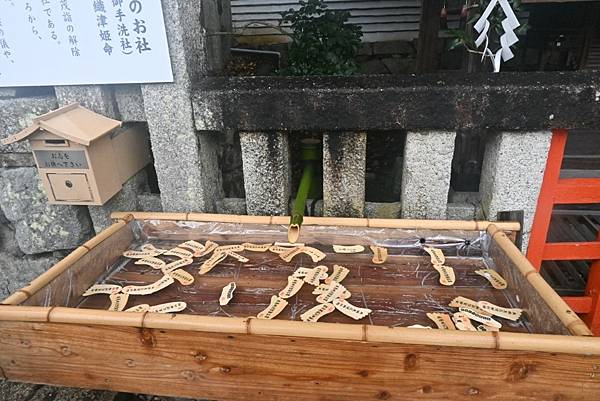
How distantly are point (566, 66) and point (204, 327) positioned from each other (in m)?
7.96

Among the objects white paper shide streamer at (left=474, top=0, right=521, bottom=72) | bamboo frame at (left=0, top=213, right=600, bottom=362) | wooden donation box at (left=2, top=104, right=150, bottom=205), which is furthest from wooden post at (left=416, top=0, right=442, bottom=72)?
wooden donation box at (left=2, top=104, right=150, bottom=205)

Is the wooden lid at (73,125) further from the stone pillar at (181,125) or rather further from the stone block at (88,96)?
the stone pillar at (181,125)

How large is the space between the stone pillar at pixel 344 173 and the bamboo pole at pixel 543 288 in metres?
0.82

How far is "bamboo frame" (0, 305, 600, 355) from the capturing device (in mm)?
1405

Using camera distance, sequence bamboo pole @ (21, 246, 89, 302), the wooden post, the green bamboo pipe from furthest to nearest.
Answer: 1. the wooden post
2. the green bamboo pipe
3. bamboo pole @ (21, 246, 89, 302)

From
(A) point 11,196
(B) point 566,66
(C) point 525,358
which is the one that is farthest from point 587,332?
(B) point 566,66

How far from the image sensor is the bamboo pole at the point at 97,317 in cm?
161

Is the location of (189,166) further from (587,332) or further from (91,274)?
(587,332)

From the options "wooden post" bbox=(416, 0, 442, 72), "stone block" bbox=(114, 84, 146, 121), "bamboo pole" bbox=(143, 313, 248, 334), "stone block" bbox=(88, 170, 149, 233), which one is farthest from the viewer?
"wooden post" bbox=(416, 0, 442, 72)

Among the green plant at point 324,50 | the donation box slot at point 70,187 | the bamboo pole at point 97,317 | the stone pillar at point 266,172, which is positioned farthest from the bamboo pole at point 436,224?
the green plant at point 324,50

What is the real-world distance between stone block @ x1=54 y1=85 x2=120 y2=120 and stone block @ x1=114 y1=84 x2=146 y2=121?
6 cm

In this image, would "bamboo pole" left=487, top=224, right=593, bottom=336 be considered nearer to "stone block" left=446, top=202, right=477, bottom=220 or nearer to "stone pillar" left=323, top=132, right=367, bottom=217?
"stone block" left=446, top=202, right=477, bottom=220

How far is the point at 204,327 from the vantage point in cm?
156

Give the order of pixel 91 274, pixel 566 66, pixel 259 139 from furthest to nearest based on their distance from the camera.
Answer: pixel 566 66 < pixel 259 139 < pixel 91 274
